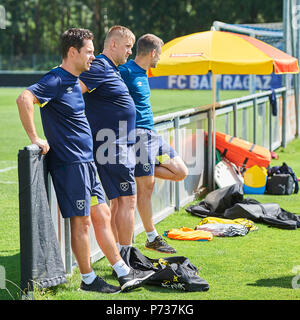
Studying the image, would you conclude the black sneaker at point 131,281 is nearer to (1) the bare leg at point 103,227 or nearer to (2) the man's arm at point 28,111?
(1) the bare leg at point 103,227

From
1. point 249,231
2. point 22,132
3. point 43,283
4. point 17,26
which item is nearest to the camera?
point 43,283

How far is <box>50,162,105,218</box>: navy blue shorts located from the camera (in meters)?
4.81

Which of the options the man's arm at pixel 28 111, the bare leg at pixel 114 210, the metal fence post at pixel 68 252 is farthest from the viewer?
the bare leg at pixel 114 210

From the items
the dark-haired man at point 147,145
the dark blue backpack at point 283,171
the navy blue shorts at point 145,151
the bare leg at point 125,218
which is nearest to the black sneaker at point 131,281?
the bare leg at point 125,218

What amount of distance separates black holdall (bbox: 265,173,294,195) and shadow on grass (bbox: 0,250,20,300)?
15.2 feet

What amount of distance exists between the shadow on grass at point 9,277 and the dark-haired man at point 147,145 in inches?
51.8

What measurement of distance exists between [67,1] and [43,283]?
240 feet

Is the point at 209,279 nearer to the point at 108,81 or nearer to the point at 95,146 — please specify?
the point at 95,146

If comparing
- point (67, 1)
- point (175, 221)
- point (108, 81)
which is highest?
point (67, 1)

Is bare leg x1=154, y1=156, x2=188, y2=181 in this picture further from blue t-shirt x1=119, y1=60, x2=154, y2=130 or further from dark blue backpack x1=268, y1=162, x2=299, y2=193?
dark blue backpack x1=268, y1=162, x2=299, y2=193

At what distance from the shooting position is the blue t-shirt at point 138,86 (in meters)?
6.11

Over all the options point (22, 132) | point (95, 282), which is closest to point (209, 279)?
point (95, 282)

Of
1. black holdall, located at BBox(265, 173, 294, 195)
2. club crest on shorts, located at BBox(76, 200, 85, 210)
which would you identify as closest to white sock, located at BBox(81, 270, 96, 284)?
club crest on shorts, located at BBox(76, 200, 85, 210)
